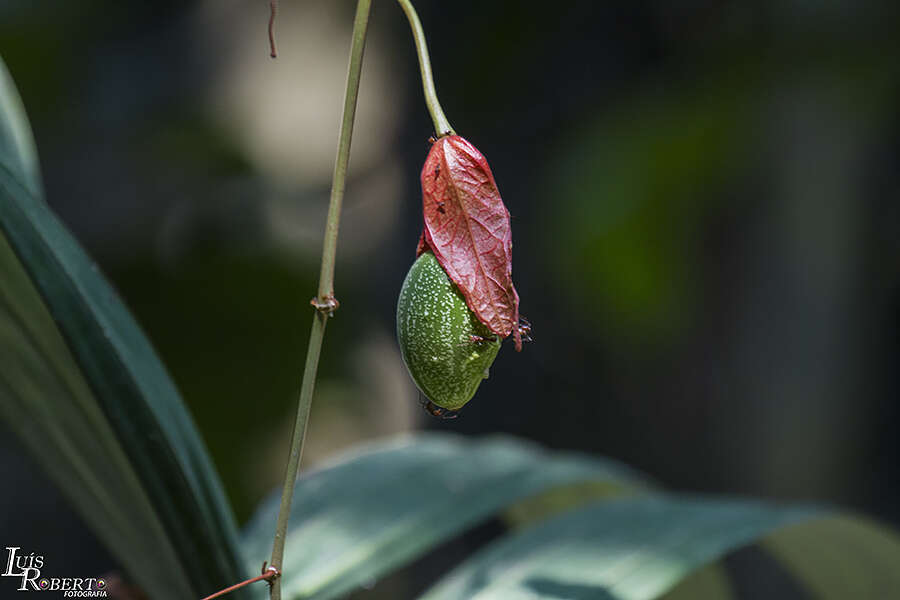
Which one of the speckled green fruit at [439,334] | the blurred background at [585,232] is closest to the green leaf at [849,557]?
the speckled green fruit at [439,334]

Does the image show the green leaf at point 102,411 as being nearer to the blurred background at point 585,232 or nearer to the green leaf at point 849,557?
the green leaf at point 849,557

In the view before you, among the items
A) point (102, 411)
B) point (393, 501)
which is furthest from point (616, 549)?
point (102, 411)

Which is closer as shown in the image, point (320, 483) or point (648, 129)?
point (320, 483)

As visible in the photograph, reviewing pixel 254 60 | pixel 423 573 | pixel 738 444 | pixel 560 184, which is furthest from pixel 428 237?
pixel 254 60

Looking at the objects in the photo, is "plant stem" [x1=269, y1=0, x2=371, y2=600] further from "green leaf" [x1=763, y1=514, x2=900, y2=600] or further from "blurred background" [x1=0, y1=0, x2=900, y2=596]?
"blurred background" [x1=0, y1=0, x2=900, y2=596]

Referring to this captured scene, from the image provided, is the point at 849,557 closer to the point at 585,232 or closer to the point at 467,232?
the point at 467,232

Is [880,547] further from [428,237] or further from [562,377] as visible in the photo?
[562,377]
